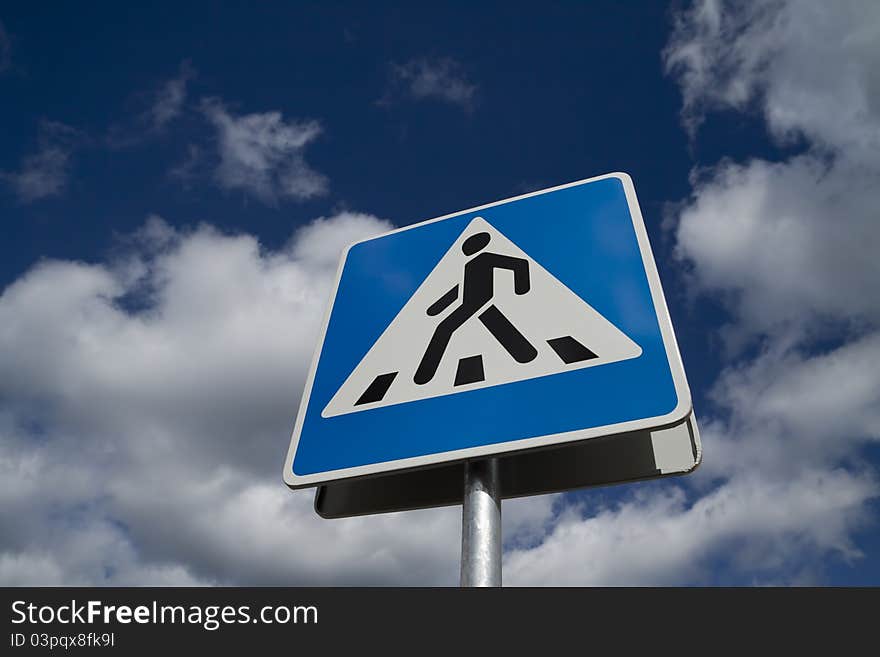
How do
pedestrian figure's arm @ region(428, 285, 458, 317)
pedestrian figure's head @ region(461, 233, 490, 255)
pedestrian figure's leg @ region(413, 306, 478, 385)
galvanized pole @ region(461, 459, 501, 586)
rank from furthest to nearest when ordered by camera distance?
1. pedestrian figure's head @ region(461, 233, 490, 255)
2. pedestrian figure's arm @ region(428, 285, 458, 317)
3. pedestrian figure's leg @ region(413, 306, 478, 385)
4. galvanized pole @ region(461, 459, 501, 586)

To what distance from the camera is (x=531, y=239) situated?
1396mm

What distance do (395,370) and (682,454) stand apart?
0.60 meters

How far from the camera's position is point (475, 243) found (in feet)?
4.74

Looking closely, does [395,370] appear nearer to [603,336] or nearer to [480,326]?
[480,326]

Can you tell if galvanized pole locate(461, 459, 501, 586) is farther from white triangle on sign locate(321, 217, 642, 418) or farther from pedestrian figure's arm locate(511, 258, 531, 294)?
pedestrian figure's arm locate(511, 258, 531, 294)

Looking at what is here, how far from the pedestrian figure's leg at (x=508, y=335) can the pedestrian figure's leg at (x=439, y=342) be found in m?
0.04

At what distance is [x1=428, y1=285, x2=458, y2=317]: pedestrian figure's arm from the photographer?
4.30ft

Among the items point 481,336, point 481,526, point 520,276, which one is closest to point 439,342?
point 481,336

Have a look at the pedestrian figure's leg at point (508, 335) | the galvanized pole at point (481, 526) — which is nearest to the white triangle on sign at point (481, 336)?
the pedestrian figure's leg at point (508, 335)

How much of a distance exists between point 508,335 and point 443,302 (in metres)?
0.21

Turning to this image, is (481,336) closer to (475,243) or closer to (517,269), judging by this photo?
(517,269)

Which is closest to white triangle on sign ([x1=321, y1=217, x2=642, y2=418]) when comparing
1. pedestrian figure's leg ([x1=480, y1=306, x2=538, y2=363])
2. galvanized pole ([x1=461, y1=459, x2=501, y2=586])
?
pedestrian figure's leg ([x1=480, y1=306, x2=538, y2=363])

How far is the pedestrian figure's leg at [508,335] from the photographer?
113 centimetres

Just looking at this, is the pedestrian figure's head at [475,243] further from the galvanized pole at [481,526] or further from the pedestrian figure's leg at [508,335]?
the galvanized pole at [481,526]
